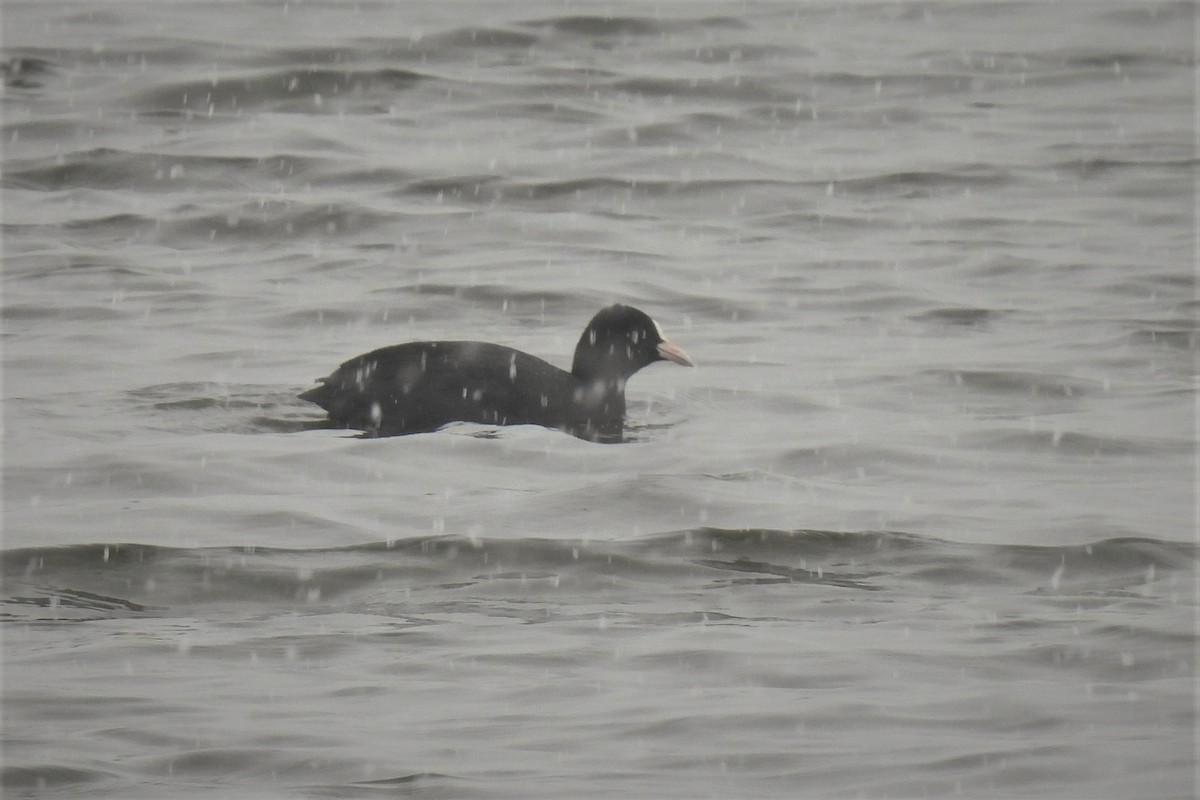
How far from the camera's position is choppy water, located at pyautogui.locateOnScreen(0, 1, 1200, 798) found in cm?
641

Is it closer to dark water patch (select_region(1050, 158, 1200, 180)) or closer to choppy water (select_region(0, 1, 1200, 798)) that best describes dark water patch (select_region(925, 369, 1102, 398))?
choppy water (select_region(0, 1, 1200, 798))

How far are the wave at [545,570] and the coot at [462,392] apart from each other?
97.5 inches


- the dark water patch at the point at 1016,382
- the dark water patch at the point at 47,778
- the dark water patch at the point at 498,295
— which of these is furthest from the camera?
the dark water patch at the point at 498,295

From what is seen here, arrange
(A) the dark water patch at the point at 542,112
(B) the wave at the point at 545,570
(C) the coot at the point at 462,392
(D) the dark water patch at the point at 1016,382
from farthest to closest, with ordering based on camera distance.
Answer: (A) the dark water patch at the point at 542,112 → (D) the dark water patch at the point at 1016,382 → (C) the coot at the point at 462,392 → (B) the wave at the point at 545,570

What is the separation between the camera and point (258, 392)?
12.1m

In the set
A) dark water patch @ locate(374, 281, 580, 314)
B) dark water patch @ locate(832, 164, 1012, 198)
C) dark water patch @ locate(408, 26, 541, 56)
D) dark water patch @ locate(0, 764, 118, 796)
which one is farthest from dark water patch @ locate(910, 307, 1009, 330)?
dark water patch @ locate(408, 26, 541, 56)

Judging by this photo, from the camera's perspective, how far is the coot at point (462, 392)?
36.8 feet

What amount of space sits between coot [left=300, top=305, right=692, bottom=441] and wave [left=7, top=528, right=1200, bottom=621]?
2.48 metres

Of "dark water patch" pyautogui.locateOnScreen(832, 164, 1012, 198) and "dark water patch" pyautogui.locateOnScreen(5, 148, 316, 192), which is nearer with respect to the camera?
"dark water patch" pyautogui.locateOnScreen(5, 148, 316, 192)

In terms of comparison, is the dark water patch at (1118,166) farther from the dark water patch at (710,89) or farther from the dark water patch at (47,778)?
the dark water patch at (47,778)

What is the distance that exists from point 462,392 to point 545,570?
9.80 feet

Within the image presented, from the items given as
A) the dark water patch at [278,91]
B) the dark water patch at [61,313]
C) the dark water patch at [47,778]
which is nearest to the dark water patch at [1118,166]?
the dark water patch at [278,91]

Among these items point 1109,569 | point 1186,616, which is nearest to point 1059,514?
point 1109,569

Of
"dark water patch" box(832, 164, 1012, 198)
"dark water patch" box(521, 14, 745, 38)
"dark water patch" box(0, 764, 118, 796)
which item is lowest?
"dark water patch" box(0, 764, 118, 796)
